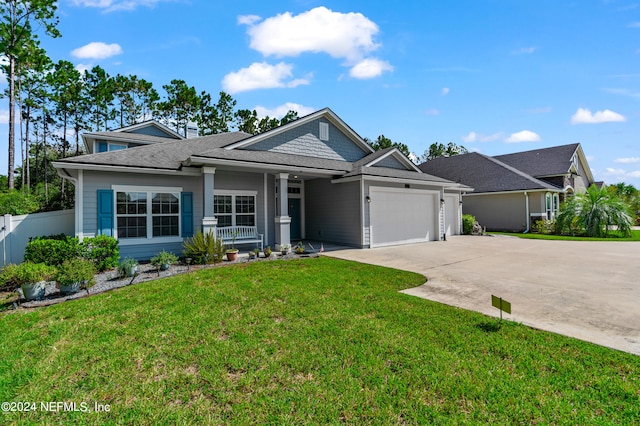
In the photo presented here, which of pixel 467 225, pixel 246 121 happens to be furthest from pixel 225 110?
pixel 467 225

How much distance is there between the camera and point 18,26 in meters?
18.5

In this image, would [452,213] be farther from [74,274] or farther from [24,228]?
[24,228]

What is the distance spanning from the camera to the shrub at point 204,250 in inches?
357

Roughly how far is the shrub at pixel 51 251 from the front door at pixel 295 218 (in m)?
8.48

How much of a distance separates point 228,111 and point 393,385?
35320 mm

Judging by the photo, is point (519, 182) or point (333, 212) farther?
point (519, 182)

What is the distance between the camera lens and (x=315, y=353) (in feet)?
12.4

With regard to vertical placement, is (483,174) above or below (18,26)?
below

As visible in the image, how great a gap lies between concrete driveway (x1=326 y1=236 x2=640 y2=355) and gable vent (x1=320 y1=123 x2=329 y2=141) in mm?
5694

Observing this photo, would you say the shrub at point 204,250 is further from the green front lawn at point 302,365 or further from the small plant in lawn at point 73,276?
the green front lawn at point 302,365

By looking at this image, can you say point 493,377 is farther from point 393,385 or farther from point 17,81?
point 17,81

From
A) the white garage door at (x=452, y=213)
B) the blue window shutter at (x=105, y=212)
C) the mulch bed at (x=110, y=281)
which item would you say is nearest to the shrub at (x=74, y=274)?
the mulch bed at (x=110, y=281)

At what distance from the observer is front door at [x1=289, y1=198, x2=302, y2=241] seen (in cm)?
1497

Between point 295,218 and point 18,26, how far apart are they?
20912 millimetres
